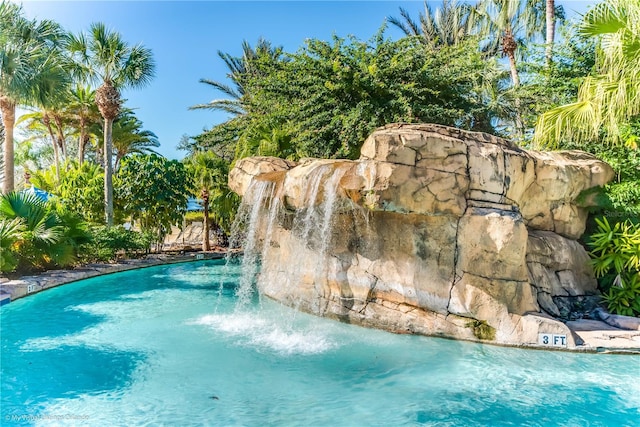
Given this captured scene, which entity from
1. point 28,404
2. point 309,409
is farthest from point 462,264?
point 28,404

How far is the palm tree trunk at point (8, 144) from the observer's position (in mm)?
14789

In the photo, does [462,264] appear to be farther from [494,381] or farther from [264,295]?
[264,295]

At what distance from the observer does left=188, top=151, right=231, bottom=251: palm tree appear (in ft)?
63.4

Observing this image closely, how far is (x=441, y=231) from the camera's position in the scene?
7383mm

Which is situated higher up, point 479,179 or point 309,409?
point 479,179

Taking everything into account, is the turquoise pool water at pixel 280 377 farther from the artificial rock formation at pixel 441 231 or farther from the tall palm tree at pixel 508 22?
the tall palm tree at pixel 508 22

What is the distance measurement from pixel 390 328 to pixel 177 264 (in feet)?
38.8

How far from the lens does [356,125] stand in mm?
13102

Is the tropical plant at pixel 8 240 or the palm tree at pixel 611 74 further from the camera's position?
the tropical plant at pixel 8 240

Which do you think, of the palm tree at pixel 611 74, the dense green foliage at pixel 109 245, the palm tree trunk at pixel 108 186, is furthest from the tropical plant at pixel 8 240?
the palm tree at pixel 611 74

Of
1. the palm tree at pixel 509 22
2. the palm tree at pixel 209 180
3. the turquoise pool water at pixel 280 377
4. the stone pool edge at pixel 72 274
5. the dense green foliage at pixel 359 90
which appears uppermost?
the palm tree at pixel 509 22

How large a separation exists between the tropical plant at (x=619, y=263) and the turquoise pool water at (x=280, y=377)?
6.26 feet

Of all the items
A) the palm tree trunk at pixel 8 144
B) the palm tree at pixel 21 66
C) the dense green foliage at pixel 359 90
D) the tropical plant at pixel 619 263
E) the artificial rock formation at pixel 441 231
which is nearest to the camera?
the artificial rock formation at pixel 441 231

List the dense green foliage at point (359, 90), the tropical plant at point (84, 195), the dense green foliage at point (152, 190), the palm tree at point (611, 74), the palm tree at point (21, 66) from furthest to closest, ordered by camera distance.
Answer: the dense green foliage at point (152, 190) < the tropical plant at point (84, 195) < the palm tree at point (21, 66) < the dense green foliage at point (359, 90) < the palm tree at point (611, 74)
